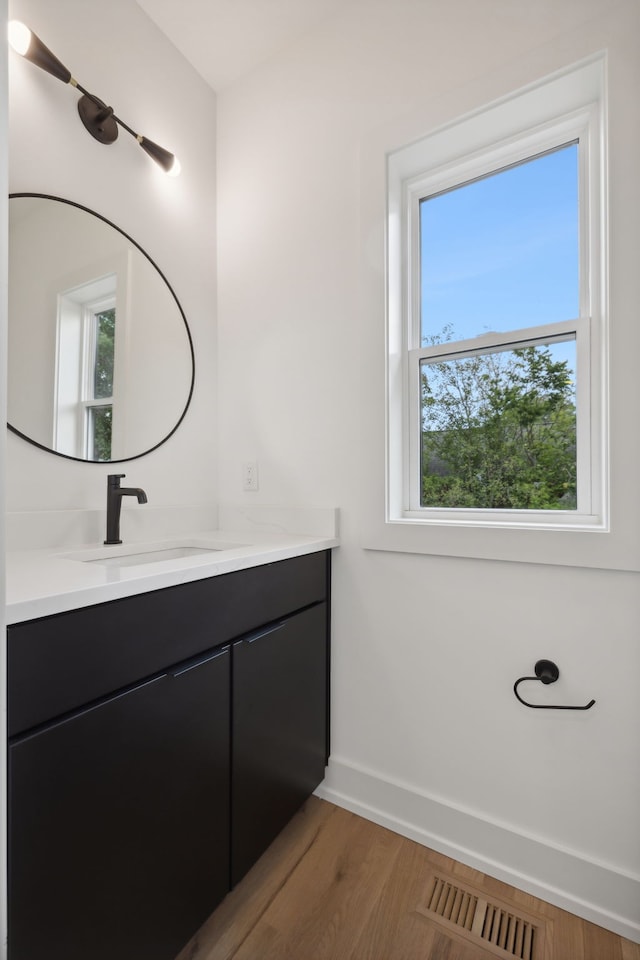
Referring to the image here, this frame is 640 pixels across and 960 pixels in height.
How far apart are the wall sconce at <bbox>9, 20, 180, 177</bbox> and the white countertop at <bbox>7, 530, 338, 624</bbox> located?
1283 mm

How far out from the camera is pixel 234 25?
1.58 metres

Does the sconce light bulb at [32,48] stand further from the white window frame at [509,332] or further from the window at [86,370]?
the white window frame at [509,332]

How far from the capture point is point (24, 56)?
1166 millimetres

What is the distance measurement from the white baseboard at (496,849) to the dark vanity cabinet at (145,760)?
0.97 feet

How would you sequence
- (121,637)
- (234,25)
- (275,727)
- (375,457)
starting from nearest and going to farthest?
1. (121,637)
2. (275,727)
3. (375,457)
4. (234,25)

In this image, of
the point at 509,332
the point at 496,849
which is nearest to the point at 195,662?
the point at 496,849

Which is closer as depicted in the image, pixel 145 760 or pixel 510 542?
pixel 145 760

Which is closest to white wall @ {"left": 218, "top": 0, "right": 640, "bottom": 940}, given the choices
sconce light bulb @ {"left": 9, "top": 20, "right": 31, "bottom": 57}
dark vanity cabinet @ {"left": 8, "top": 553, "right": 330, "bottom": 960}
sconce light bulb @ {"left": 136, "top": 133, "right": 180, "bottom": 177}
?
sconce light bulb @ {"left": 136, "top": 133, "right": 180, "bottom": 177}

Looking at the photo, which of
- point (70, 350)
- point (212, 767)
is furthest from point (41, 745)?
point (70, 350)

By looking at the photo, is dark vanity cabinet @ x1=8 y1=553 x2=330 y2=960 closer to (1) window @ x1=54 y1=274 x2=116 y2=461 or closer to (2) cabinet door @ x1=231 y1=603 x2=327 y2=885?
(2) cabinet door @ x1=231 y1=603 x2=327 y2=885

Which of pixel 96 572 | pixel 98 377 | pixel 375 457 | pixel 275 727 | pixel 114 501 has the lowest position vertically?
pixel 275 727

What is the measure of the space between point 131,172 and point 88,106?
7.7 inches

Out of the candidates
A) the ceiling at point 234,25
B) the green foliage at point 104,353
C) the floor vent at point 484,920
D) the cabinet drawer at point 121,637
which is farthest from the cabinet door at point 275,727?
the ceiling at point 234,25

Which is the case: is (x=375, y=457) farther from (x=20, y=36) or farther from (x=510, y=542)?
(x=20, y=36)
